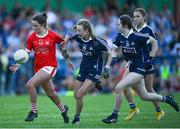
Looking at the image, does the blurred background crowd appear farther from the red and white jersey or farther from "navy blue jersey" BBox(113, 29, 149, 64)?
the red and white jersey

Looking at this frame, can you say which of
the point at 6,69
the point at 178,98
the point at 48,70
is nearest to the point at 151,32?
the point at 48,70

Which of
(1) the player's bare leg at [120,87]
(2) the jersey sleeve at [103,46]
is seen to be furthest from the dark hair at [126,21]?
(1) the player's bare leg at [120,87]

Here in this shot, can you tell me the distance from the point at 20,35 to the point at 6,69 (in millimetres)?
1921

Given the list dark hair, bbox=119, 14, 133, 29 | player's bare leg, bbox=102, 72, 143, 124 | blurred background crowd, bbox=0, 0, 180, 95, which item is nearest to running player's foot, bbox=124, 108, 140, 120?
player's bare leg, bbox=102, 72, 143, 124

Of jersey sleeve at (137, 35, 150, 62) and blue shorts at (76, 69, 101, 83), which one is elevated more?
jersey sleeve at (137, 35, 150, 62)

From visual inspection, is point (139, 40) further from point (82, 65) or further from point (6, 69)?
point (6, 69)

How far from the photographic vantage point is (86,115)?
1830 cm

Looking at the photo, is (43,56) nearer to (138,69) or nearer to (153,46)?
(138,69)

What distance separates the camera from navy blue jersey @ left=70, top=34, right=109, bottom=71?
16.0 meters

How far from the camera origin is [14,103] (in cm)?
2286

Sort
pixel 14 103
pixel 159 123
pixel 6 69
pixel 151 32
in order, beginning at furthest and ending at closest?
pixel 6 69 < pixel 14 103 < pixel 151 32 < pixel 159 123

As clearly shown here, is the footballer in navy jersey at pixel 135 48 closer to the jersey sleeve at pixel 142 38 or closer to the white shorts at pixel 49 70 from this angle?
the jersey sleeve at pixel 142 38

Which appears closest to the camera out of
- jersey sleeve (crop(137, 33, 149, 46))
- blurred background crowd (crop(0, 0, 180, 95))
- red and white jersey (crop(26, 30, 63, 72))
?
jersey sleeve (crop(137, 33, 149, 46))

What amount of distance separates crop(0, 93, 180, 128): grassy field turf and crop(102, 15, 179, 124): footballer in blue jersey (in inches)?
20.5
